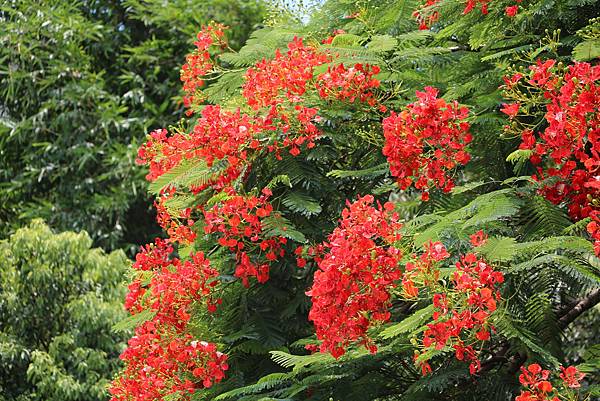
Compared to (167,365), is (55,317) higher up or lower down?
lower down

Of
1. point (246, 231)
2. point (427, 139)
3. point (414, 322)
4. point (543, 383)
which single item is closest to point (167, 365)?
point (246, 231)

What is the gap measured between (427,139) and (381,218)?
1.50 feet

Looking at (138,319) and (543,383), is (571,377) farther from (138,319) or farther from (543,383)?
(138,319)

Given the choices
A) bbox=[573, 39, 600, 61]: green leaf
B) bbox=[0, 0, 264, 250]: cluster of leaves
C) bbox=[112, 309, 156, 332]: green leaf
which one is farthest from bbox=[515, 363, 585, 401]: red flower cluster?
bbox=[0, 0, 264, 250]: cluster of leaves

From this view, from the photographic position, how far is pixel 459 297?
3580 millimetres

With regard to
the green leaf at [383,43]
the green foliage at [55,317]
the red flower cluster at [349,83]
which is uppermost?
the green leaf at [383,43]

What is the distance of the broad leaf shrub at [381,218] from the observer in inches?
148

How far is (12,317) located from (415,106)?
5263mm

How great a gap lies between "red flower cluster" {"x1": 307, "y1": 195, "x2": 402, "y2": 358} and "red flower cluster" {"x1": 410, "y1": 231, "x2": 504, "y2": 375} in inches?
6.6

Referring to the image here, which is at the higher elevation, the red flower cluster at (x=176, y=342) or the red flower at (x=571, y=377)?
the red flower at (x=571, y=377)

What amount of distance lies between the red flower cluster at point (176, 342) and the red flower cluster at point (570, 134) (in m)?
1.65

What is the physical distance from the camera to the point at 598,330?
7539mm

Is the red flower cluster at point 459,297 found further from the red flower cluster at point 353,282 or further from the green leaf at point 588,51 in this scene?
the green leaf at point 588,51

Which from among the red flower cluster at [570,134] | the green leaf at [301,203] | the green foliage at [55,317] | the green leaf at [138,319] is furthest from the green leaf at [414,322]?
the green foliage at [55,317]
